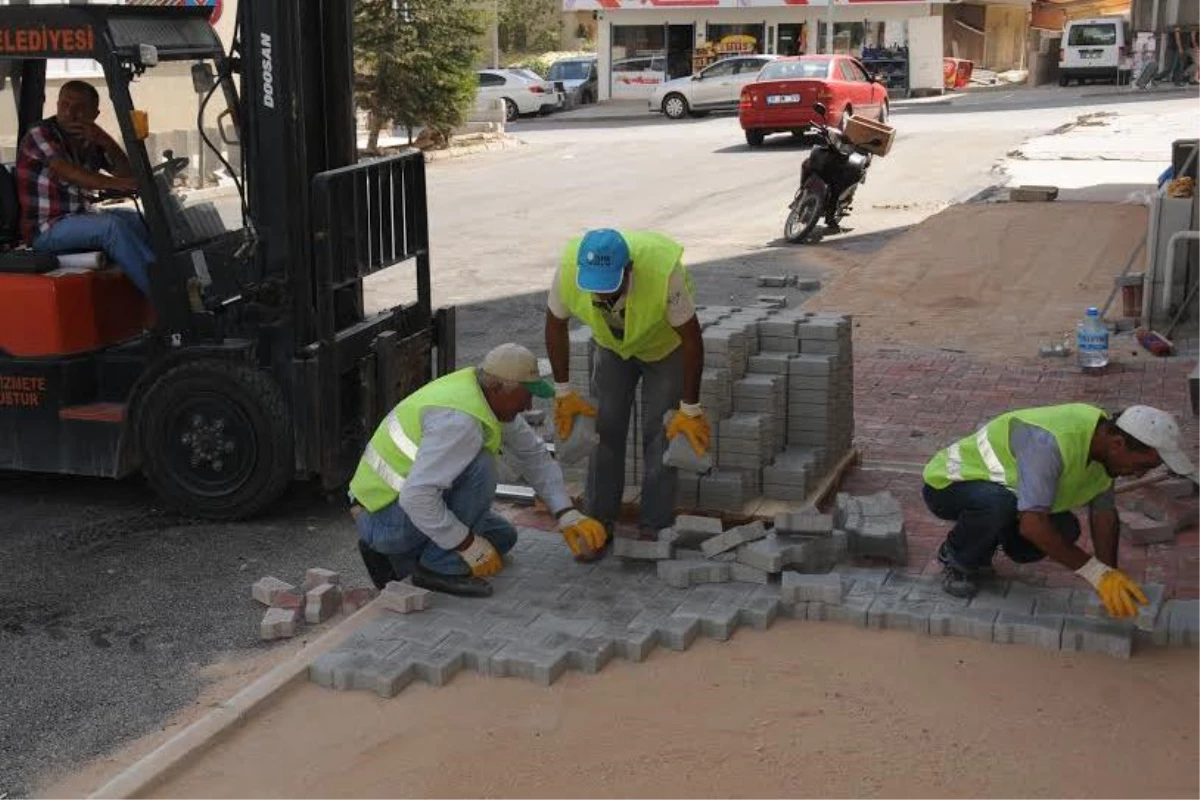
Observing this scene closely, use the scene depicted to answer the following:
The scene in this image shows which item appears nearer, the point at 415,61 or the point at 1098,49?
the point at 415,61

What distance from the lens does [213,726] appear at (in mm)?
5020

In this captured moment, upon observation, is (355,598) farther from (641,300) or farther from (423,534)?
(641,300)

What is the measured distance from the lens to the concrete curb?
466cm

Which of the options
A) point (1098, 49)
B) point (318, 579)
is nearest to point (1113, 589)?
point (318, 579)

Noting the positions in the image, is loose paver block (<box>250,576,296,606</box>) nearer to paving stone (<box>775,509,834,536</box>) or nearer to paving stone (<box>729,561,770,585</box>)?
paving stone (<box>729,561,770,585</box>)

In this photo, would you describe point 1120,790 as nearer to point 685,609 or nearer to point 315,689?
point 685,609

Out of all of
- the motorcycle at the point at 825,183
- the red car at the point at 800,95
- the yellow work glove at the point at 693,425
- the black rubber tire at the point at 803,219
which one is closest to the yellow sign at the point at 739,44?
the red car at the point at 800,95

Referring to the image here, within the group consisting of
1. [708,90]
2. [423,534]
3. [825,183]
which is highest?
[708,90]

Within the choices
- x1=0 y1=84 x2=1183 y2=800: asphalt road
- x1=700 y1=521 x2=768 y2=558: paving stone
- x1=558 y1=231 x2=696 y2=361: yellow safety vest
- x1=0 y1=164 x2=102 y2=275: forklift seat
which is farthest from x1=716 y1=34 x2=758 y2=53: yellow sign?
x1=700 y1=521 x2=768 y2=558: paving stone

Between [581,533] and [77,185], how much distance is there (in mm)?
3276

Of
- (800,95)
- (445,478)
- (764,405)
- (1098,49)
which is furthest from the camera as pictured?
(1098,49)

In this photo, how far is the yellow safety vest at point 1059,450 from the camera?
218 inches

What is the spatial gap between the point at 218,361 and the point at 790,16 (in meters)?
39.9

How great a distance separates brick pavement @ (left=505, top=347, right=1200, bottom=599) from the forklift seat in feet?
8.92
